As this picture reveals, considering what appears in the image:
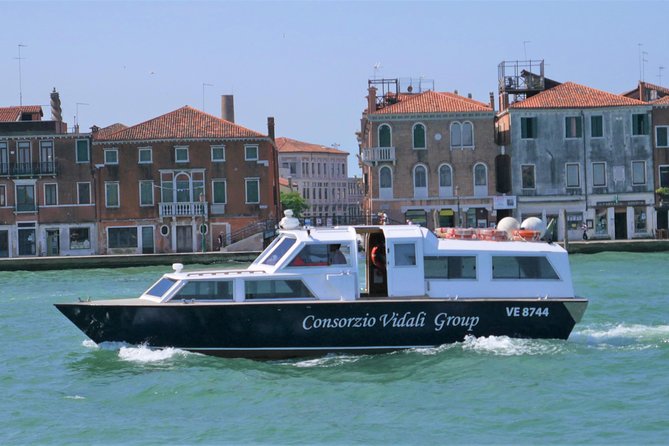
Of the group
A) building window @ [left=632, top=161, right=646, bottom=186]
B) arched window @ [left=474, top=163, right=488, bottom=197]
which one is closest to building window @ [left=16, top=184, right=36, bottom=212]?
arched window @ [left=474, top=163, right=488, bottom=197]

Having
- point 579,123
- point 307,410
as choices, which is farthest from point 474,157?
point 307,410

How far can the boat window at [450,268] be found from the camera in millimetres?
19656

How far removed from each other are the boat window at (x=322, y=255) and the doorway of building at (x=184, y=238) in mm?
38012

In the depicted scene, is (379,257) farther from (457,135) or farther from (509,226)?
(457,135)

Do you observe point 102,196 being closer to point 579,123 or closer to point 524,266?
point 579,123

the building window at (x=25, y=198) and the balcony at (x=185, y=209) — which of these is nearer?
the balcony at (x=185, y=209)

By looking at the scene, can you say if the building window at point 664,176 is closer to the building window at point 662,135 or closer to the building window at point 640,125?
the building window at point 662,135

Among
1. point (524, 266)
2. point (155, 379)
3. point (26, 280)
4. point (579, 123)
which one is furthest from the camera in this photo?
point (579, 123)

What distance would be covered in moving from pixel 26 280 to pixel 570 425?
109 feet

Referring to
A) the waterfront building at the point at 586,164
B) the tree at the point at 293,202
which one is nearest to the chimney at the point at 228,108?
the waterfront building at the point at 586,164

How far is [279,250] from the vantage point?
19922 millimetres

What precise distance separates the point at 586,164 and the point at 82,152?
2376 cm

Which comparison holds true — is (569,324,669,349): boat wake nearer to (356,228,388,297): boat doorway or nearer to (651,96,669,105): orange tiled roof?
(356,228,388,297): boat doorway

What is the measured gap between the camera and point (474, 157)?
189 feet
